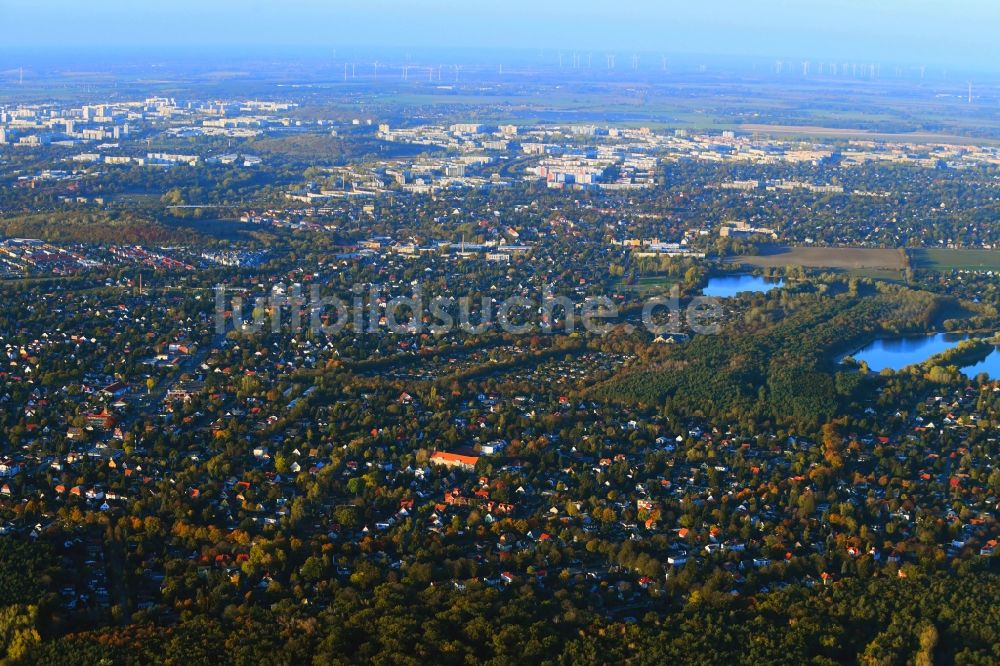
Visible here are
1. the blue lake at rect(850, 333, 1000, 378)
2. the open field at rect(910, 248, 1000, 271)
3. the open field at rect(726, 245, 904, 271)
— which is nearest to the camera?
the blue lake at rect(850, 333, 1000, 378)

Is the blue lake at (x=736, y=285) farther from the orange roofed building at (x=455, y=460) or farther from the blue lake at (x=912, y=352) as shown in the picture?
the orange roofed building at (x=455, y=460)

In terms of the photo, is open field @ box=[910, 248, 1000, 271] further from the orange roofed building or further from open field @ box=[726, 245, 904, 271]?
the orange roofed building

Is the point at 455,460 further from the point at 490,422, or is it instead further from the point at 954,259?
the point at 954,259

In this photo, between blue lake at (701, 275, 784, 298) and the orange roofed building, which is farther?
blue lake at (701, 275, 784, 298)

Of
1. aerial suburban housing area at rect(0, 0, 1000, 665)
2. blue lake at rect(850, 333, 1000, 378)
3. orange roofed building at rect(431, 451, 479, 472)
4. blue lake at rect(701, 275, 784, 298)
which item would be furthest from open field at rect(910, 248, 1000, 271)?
orange roofed building at rect(431, 451, 479, 472)

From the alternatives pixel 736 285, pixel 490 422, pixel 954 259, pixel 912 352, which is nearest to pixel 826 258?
pixel 954 259

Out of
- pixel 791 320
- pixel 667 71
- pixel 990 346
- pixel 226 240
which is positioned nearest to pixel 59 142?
pixel 226 240
